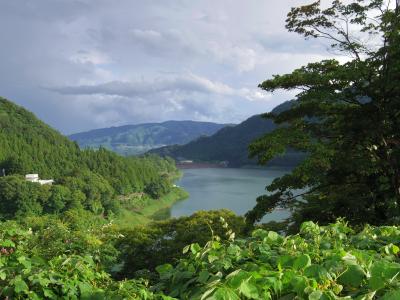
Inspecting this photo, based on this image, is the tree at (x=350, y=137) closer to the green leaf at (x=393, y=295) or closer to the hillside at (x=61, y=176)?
the green leaf at (x=393, y=295)

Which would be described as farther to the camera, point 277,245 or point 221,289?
point 277,245

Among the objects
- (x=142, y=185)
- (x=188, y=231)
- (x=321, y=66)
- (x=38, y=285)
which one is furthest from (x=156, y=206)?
(x=38, y=285)

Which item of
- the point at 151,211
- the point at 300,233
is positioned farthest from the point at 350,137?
the point at 151,211

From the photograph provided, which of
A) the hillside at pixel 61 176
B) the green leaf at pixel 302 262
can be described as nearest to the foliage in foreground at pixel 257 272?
the green leaf at pixel 302 262

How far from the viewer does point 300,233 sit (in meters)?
4.71

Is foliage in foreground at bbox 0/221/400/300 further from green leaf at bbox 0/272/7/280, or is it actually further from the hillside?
the hillside

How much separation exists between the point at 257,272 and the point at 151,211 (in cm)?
10313

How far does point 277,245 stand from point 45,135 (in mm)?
167809

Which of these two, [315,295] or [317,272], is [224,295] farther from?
[317,272]

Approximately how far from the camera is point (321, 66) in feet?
59.0

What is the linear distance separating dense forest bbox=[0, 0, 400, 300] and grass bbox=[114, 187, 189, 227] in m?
58.5

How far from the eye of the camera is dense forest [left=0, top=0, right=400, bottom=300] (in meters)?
2.78

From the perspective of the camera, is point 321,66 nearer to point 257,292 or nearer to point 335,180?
point 335,180

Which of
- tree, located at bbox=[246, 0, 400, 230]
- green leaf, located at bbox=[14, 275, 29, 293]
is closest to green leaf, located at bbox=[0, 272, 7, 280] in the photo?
green leaf, located at bbox=[14, 275, 29, 293]
